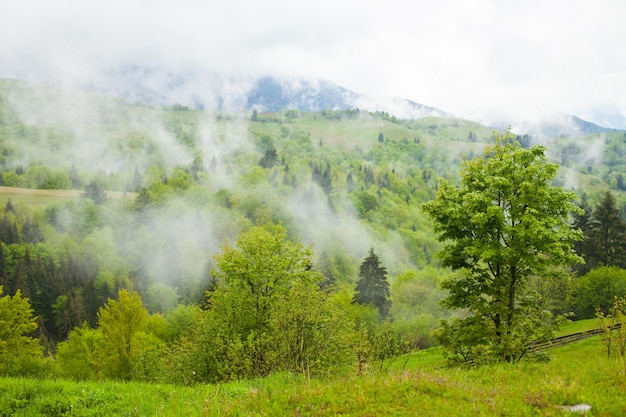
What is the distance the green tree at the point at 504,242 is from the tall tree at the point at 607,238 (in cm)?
5814

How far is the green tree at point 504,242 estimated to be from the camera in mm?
19391

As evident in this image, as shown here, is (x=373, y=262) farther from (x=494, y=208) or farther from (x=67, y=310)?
(x=67, y=310)

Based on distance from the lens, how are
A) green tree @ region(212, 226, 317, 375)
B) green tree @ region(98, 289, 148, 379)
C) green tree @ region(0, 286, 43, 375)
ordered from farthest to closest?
green tree @ region(98, 289, 148, 379), green tree @ region(0, 286, 43, 375), green tree @ region(212, 226, 317, 375)

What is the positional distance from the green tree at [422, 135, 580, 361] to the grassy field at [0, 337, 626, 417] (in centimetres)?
776

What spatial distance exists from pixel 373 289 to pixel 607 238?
4052 centimetres

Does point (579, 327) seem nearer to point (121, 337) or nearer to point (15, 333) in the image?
point (121, 337)

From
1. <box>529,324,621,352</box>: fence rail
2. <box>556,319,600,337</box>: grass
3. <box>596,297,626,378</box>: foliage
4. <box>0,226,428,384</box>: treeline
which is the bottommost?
<box>556,319,600,337</box>: grass

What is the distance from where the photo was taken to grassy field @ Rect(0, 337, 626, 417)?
8.53 meters

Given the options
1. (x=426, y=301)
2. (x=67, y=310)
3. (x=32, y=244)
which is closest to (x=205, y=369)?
(x=426, y=301)

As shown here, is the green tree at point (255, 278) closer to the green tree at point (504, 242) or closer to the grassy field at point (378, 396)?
the green tree at point (504, 242)

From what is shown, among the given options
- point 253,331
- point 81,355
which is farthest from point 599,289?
point 81,355

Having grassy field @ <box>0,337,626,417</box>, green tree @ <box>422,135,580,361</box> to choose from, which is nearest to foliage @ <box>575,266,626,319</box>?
green tree @ <box>422,135,580,361</box>

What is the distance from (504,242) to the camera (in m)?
20.8

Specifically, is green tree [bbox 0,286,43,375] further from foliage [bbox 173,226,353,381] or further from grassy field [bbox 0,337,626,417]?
grassy field [bbox 0,337,626,417]
